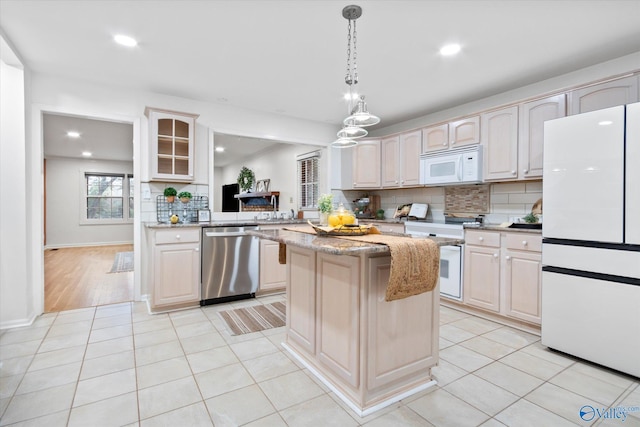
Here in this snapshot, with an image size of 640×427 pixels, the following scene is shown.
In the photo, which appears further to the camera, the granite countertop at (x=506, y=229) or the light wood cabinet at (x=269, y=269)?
the light wood cabinet at (x=269, y=269)

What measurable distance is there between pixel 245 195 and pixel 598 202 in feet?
13.9

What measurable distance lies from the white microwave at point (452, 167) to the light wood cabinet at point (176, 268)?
9.34 ft

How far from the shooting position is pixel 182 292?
3455mm

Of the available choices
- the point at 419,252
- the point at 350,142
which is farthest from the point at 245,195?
the point at 419,252

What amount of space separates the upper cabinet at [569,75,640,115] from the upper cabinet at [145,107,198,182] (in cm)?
380

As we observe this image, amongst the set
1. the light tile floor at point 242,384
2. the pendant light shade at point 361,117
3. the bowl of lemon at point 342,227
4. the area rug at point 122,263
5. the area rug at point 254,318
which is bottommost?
the light tile floor at point 242,384

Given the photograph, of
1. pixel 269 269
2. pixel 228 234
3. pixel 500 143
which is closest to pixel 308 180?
pixel 269 269

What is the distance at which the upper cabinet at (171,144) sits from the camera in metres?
3.55

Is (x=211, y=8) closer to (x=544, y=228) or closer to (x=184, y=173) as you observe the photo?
(x=184, y=173)

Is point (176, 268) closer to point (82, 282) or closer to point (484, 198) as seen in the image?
point (82, 282)

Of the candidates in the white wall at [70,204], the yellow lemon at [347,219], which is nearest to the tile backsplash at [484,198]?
the yellow lemon at [347,219]

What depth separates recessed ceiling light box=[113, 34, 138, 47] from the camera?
253 cm

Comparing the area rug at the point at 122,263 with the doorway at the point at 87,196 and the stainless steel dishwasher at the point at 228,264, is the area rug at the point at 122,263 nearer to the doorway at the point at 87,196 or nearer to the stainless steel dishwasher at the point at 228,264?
the doorway at the point at 87,196

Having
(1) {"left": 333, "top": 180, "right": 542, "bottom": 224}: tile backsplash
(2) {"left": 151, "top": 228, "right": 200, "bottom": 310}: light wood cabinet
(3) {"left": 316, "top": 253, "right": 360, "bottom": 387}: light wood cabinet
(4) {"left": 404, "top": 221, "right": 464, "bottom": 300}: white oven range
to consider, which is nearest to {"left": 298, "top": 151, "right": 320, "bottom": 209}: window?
(1) {"left": 333, "top": 180, "right": 542, "bottom": 224}: tile backsplash
